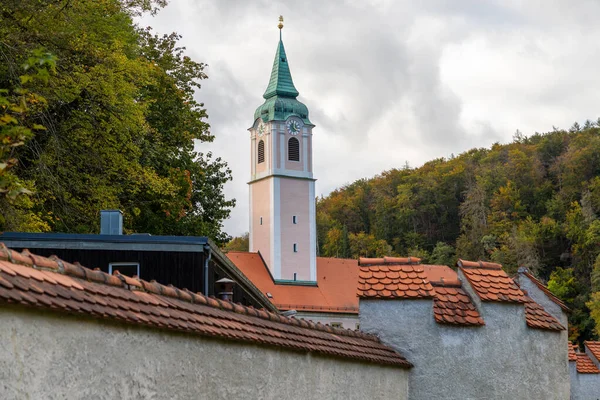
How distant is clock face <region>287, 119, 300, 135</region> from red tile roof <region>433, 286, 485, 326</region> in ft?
226

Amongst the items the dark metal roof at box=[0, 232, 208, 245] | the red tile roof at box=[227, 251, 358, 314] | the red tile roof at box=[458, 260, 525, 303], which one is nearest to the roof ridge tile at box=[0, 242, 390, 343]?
the red tile roof at box=[458, 260, 525, 303]

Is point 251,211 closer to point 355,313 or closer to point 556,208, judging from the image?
point 355,313

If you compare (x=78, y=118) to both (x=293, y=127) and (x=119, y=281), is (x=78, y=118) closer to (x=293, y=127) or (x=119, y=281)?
(x=119, y=281)

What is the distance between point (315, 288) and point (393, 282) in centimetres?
6387

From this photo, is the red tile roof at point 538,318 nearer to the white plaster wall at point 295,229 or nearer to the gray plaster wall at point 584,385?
the gray plaster wall at point 584,385

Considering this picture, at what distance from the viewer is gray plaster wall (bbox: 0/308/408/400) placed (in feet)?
18.1

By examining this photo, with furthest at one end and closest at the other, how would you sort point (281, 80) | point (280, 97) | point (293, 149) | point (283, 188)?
point (281, 80) < point (280, 97) < point (293, 149) < point (283, 188)

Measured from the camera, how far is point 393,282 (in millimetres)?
11742

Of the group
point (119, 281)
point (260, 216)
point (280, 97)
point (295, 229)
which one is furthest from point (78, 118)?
point (280, 97)

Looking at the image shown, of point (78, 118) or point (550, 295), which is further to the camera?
point (78, 118)

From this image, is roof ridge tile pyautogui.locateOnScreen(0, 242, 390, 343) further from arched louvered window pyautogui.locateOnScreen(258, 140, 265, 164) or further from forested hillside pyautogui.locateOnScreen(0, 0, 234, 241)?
arched louvered window pyautogui.locateOnScreen(258, 140, 265, 164)

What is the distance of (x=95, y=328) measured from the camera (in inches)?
247

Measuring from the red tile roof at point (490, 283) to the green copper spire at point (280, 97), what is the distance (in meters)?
68.7

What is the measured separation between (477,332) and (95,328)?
20.7 ft
